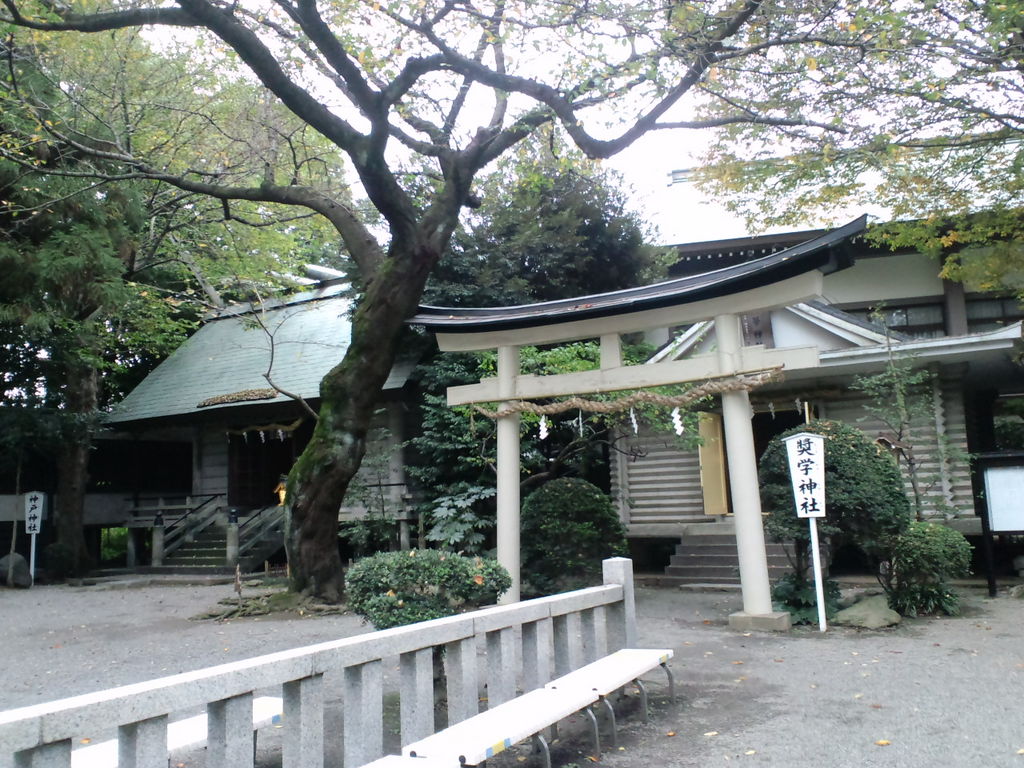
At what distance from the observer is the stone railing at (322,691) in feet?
9.40

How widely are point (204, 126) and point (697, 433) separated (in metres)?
11.2

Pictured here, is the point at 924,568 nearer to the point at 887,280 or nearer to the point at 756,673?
the point at 756,673

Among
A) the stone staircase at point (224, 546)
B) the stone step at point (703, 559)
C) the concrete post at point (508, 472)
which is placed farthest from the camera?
the stone staircase at point (224, 546)

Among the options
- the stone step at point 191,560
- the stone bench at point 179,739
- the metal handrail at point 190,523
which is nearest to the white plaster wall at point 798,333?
the stone bench at point 179,739

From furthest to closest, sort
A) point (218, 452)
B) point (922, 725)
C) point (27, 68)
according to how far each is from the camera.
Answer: point (218, 452) → point (27, 68) → point (922, 725)

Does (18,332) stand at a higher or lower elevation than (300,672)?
higher

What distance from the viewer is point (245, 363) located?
2170 centimetres

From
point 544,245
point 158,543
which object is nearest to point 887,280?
point 544,245

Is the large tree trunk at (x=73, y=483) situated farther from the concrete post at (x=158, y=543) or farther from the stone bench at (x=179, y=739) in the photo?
the stone bench at (x=179, y=739)

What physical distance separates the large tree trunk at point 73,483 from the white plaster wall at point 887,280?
16627 mm

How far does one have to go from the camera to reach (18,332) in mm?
17062

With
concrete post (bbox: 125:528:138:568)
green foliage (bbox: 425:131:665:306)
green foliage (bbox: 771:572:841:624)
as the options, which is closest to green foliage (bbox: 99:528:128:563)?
concrete post (bbox: 125:528:138:568)

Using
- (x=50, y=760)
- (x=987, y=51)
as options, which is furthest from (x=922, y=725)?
(x=987, y=51)

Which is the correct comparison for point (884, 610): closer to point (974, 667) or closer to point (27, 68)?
point (974, 667)
